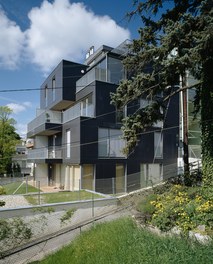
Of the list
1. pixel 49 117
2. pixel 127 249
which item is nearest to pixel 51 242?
pixel 127 249

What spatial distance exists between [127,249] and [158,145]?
56.0 feet

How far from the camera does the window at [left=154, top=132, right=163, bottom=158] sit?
72.8ft

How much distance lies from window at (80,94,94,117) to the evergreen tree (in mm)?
7179

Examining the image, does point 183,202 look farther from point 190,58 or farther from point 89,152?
point 89,152

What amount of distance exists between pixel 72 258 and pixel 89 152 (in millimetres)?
11899

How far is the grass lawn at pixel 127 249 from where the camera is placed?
4.89m

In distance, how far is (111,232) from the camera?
7320mm

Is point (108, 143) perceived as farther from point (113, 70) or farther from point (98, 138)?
point (113, 70)

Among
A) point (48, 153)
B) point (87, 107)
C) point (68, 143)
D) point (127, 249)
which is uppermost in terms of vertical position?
point (87, 107)

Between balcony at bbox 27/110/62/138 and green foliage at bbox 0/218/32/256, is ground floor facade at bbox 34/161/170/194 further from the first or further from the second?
green foliage at bbox 0/218/32/256

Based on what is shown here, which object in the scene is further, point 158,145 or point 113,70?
point 158,145

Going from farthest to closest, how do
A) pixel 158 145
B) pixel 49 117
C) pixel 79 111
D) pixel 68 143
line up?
pixel 49 117 < pixel 158 145 < pixel 68 143 < pixel 79 111

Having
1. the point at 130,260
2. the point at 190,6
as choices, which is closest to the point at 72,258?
the point at 130,260

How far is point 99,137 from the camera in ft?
63.0
